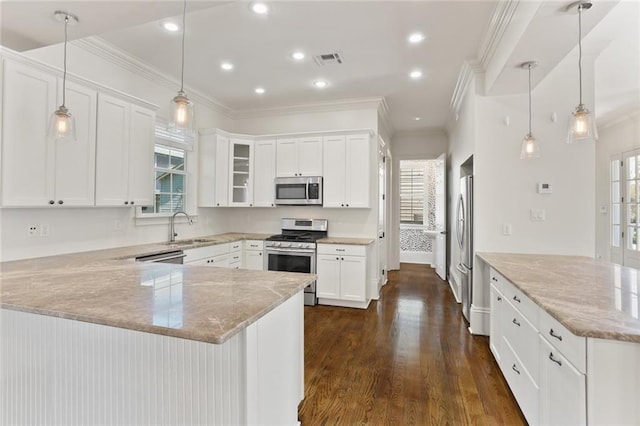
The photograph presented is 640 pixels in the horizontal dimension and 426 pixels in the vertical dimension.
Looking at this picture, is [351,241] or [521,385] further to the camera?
[351,241]

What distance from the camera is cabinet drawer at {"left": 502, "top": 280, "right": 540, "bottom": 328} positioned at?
177 cm

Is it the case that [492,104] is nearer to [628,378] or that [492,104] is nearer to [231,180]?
[628,378]

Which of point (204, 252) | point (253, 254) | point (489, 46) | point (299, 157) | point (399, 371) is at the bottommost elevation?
point (399, 371)

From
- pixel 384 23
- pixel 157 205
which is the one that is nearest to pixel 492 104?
pixel 384 23

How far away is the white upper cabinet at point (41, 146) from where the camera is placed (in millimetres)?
2191

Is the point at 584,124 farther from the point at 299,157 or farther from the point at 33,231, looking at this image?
the point at 33,231

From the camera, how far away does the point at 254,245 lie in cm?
464

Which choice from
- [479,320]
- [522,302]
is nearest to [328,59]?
[522,302]

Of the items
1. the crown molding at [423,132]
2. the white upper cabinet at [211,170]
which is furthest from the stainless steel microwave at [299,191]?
the crown molding at [423,132]

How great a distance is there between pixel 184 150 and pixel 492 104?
13.2ft

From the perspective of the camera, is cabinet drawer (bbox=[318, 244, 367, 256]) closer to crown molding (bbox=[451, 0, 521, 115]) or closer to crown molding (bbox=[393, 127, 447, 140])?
crown molding (bbox=[451, 0, 521, 115])

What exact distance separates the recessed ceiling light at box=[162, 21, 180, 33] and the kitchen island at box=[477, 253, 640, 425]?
11.3 ft

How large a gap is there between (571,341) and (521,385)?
87 cm

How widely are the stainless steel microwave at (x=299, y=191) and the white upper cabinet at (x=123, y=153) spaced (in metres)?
1.86
